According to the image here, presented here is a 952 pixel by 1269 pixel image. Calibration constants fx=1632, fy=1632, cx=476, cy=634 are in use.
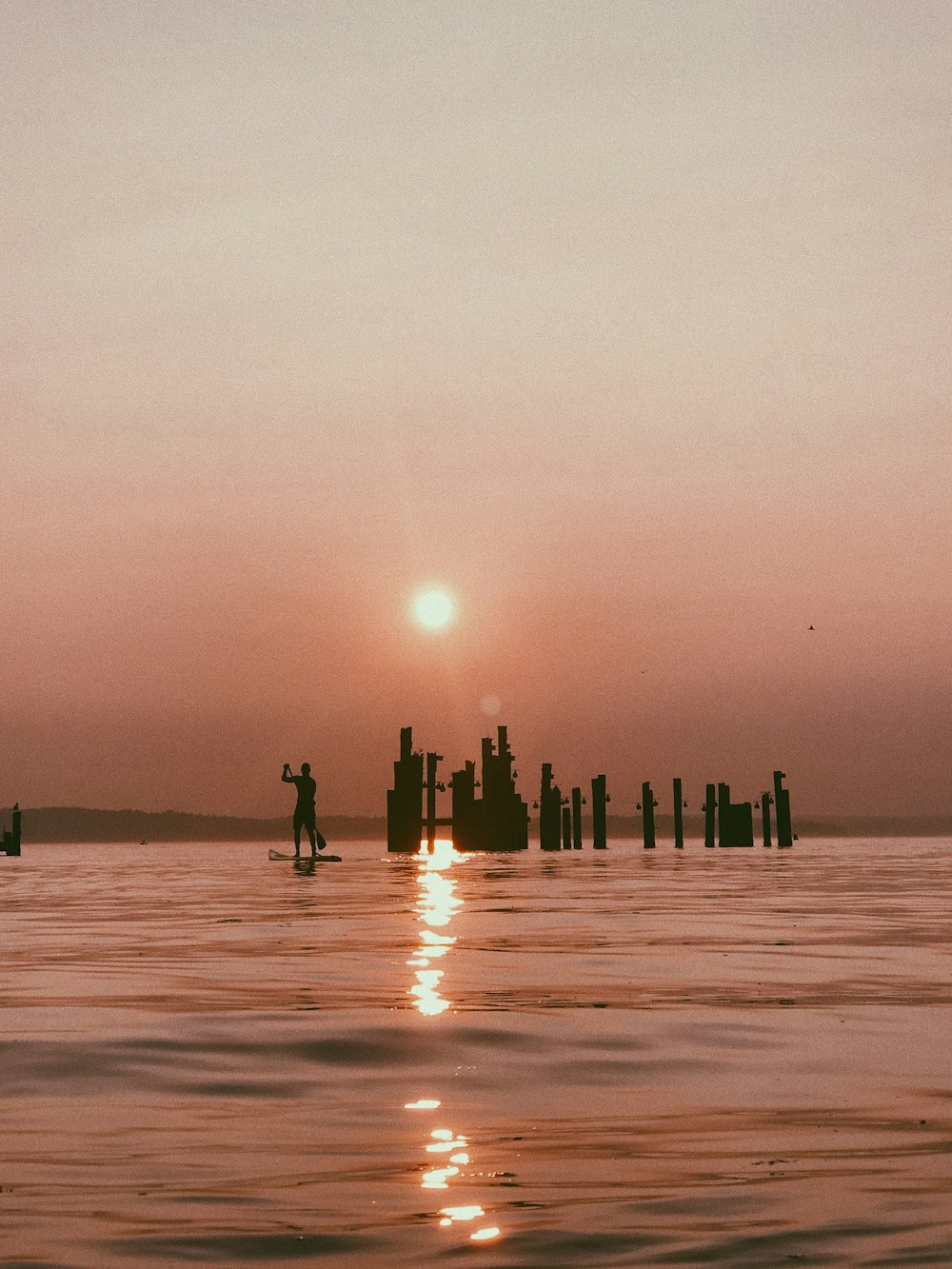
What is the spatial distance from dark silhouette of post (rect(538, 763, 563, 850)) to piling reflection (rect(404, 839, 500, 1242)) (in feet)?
161

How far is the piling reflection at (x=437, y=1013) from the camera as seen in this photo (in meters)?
4.37

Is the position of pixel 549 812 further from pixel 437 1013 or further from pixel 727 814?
pixel 437 1013

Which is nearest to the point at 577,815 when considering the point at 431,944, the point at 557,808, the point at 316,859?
the point at 557,808

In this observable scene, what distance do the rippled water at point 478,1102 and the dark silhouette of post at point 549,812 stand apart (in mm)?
58041

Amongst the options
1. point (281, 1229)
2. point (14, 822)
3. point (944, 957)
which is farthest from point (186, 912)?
point (14, 822)

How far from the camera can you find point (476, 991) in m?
9.97

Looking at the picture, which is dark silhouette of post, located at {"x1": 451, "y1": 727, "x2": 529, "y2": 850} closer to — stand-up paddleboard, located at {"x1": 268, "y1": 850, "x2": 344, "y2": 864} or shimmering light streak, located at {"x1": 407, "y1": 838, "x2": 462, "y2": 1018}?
stand-up paddleboard, located at {"x1": 268, "y1": 850, "x2": 344, "y2": 864}

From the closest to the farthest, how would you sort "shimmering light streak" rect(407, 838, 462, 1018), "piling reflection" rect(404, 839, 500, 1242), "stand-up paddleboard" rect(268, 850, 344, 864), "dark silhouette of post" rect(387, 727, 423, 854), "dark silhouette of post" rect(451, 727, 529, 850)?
"piling reflection" rect(404, 839, 500, 1242), "shimmering light streak" rect(407, 838, 462, 1018), "stand-up paddleboard" rect(268, 850, 344, 864), "dark silhouette of post" rect(387, 727, 423, 854), "dark silhouette of post" rect(451, 727, 529, 850)

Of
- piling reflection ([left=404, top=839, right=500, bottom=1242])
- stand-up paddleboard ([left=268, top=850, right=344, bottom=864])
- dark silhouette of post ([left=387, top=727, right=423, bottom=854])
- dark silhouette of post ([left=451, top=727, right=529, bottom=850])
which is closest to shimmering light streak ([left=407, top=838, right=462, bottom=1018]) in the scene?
piling reflection ([left=404, top=839, right=500, bottom=1242])

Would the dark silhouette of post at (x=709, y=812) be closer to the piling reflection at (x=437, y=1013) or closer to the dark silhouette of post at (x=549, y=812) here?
the dark silhouette of post at (x=549, y=812)

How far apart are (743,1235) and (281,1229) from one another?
1.18 m

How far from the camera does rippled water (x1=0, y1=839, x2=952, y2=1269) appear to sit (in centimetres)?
419

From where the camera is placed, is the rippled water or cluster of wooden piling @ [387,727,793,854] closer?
the rippled water

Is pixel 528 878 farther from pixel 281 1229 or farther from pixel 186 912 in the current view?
pixel 281 1229
